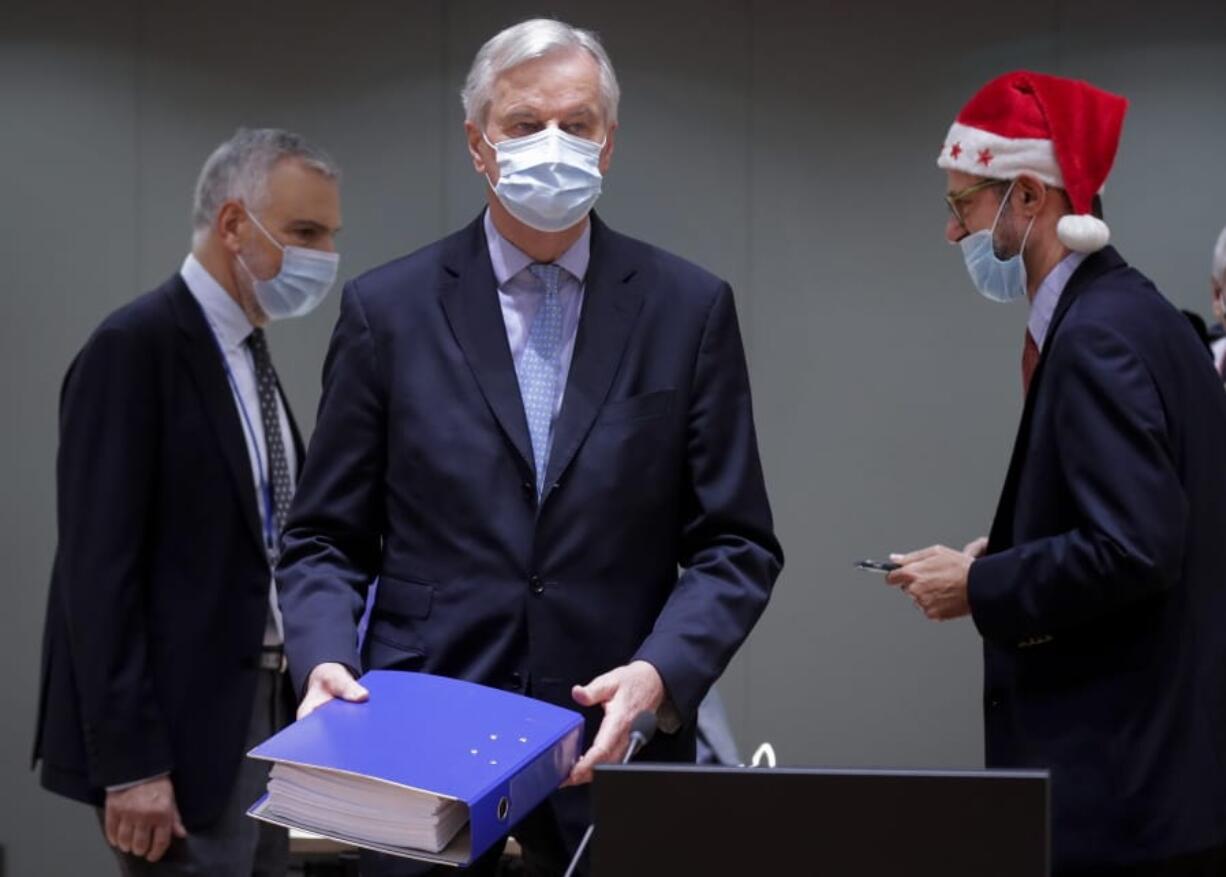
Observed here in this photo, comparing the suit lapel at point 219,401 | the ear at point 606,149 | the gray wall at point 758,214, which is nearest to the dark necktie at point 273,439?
the suit lapel at point 219,401

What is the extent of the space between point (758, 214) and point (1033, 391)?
2714 mm

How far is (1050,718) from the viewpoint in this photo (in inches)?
94.3

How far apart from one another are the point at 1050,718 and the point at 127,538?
62.3 inches

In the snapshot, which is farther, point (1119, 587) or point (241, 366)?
point (241, 366)

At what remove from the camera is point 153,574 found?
9.57 ft

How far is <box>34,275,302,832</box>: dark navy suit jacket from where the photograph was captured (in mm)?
2811

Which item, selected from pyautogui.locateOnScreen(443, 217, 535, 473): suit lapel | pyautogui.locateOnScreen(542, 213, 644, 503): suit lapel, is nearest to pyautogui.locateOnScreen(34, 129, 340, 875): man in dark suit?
pyautogui.locateOnScreen(443, 217, 535, 473): suit lapel

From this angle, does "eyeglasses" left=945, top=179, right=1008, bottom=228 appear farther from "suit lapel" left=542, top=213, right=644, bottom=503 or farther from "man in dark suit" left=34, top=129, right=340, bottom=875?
"man in dark suit" left=34, top=129, right=340, bottom=875

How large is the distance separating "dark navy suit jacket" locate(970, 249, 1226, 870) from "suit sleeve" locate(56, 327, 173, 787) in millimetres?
1443

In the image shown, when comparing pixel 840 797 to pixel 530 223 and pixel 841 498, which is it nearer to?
pixel 530 223

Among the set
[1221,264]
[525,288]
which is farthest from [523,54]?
[1221,264]

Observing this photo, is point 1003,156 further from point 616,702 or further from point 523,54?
point 616,702

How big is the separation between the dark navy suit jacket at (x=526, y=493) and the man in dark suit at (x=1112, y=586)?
1.69ft

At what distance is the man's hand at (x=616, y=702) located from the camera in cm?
168
